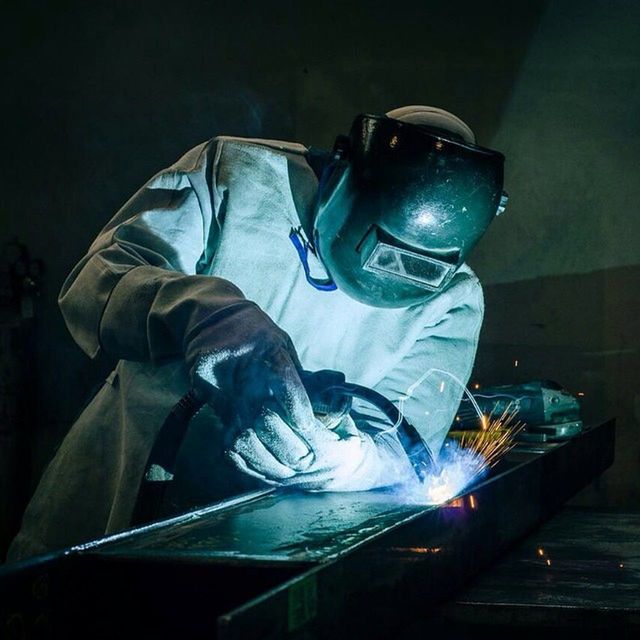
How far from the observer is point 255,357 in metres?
1.51

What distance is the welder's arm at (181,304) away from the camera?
1523 millimetres

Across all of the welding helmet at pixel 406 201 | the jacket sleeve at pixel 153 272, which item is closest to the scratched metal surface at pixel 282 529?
the jacket sleeve at pixel 153 272

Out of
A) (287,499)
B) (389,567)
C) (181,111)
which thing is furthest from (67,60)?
(389,567)

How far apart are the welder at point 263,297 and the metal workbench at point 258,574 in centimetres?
22

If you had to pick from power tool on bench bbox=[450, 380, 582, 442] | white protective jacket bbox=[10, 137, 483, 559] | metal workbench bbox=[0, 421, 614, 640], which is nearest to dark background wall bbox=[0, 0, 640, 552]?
power tool on bench bbox=[450, 380, 582, 442]

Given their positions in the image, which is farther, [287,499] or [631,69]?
[631,69]

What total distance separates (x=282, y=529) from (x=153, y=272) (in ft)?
2.11

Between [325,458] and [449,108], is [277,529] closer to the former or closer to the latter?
[325,458]

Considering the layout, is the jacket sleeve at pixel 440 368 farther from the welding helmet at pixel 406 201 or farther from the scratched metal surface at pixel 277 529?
the scratched metal surface at pixel 277 529

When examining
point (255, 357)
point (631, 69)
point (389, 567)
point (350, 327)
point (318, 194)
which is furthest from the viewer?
point (631, 69)

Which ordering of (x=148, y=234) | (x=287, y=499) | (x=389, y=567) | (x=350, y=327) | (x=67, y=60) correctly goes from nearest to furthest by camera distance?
(x=389, y=567), (x=287, y=499), (x=148, y=234), (x=350, y=327), (x=67, y=60)

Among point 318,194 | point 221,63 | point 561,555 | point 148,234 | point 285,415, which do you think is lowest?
point 561,555

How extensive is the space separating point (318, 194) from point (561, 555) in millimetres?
1064

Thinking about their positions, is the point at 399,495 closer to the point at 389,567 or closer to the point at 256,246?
the point at 389,567
